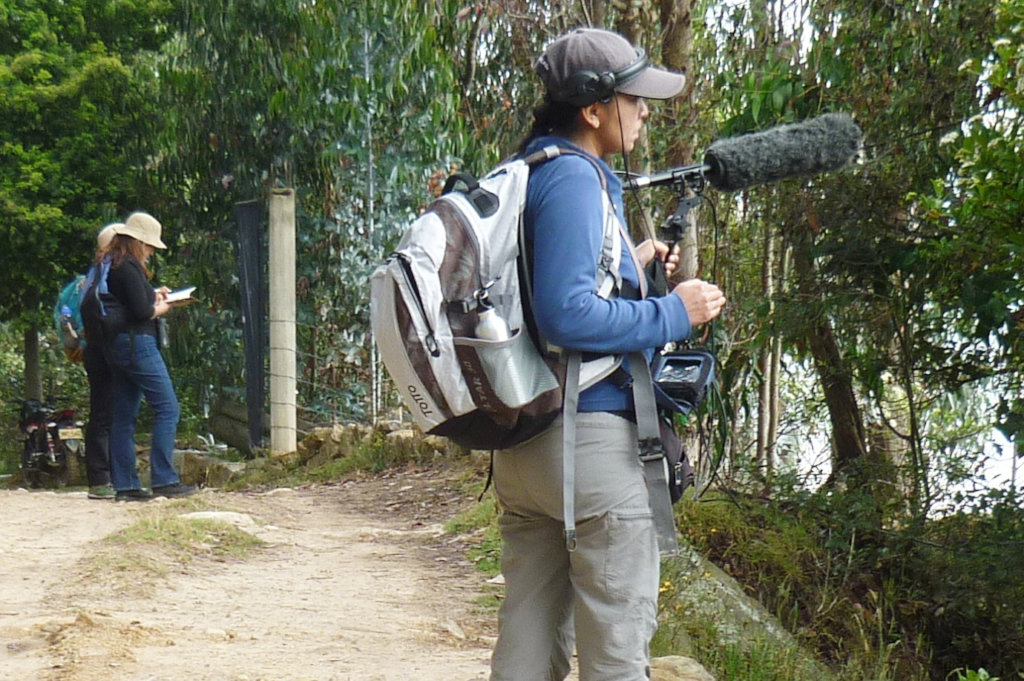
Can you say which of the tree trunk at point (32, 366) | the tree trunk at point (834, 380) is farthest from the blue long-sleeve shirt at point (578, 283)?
the tree trunk at point (32, 366)

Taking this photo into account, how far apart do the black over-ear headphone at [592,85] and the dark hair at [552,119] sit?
4 centimetres

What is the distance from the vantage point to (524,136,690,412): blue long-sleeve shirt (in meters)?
2.67

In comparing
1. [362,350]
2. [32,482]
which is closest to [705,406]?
[362,350]

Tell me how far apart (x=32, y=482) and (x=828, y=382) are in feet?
34.9

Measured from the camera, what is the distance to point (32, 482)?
15125mm

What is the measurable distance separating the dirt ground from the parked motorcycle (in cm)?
650

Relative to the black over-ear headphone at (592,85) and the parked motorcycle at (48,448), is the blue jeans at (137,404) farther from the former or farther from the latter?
the parked motorcycle at (48,448)

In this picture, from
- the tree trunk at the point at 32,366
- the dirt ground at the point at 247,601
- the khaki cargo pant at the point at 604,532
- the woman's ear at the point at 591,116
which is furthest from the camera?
the tree trunk at the point at 32,366

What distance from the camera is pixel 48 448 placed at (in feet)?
49.5

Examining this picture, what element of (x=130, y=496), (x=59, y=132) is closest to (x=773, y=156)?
(x=130, y=496)

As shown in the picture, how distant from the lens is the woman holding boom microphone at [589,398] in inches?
106

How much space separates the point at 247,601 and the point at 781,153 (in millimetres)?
3725

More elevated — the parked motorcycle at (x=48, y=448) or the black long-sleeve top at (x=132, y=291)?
the black long-sleeve top at (x=132, y=291)

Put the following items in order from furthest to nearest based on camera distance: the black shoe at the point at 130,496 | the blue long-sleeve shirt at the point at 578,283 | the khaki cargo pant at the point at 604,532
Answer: the black shoe at the point at 130,496 → the khaki cargo pant at the point at 604,532 → the blue long-sleeve shirt at the point at 578,283
